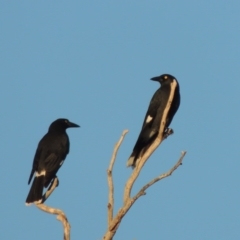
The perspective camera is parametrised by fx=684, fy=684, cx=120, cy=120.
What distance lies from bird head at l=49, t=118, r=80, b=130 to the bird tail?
1.74 m

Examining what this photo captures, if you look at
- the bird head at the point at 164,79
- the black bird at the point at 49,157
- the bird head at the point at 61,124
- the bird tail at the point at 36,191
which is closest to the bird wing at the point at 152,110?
the bird head at the point at 164,79

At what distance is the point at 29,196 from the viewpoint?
9047 millimetres

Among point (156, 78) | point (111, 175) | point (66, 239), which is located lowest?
point (66, 239)

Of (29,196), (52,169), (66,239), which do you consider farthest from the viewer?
(52,169)

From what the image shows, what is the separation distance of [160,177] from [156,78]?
4528 mm

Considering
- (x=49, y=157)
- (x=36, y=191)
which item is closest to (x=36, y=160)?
(x=49, y=157)

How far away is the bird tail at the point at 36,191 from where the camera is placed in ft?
28.9

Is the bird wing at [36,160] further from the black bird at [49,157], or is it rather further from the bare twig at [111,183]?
the bare twig at [111,183]

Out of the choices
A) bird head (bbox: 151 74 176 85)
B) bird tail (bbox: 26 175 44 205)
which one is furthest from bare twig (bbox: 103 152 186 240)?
bird head (bbox: 151 74 176 85)

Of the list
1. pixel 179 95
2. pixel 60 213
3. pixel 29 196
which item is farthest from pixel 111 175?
pixel 179 95

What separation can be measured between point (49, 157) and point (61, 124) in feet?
4.68

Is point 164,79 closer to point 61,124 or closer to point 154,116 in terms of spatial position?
point 154,116

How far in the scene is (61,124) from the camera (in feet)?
38.6

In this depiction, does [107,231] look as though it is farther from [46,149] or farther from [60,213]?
[46,149]
